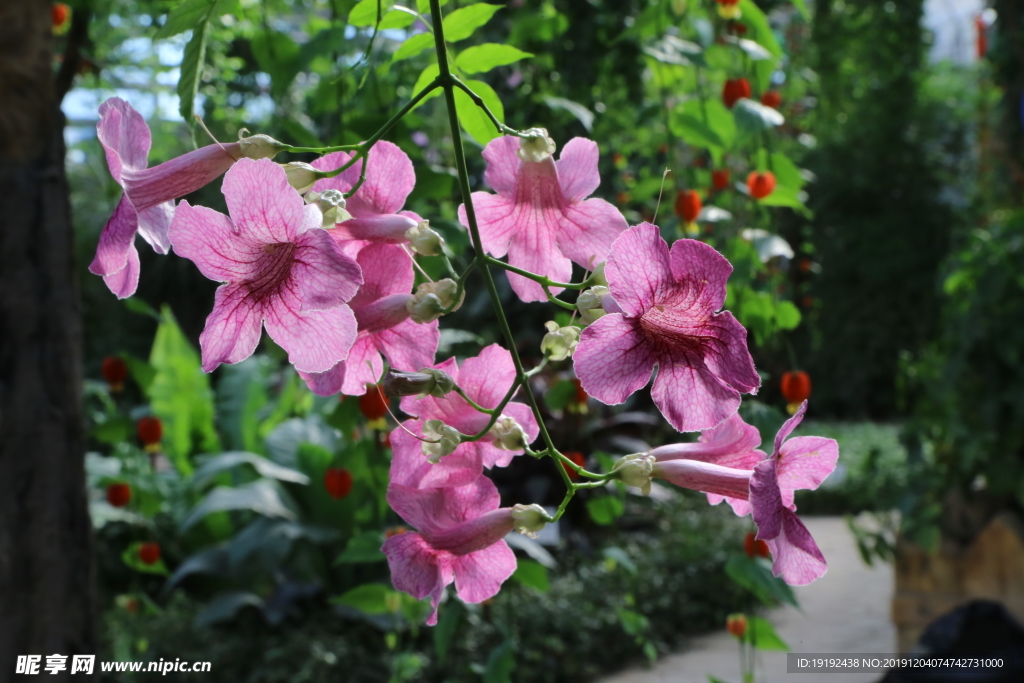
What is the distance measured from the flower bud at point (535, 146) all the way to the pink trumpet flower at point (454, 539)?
0.17 metres

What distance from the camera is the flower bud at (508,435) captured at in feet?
1.45

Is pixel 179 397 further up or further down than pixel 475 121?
further down

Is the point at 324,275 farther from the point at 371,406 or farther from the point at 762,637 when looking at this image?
the point at 762,637

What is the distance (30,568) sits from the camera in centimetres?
132

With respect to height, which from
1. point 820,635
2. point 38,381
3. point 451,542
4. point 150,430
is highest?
point 451,542

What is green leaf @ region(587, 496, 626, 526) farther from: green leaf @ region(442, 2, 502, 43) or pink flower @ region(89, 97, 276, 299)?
pink flower @ region(89, 97, 276, 299)

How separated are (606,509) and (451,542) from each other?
0.92 meters

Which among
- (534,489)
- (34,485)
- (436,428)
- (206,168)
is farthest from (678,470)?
(534,489)

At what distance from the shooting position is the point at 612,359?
381 mm

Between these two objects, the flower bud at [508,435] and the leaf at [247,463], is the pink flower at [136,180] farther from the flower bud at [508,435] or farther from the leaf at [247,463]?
the leaf at [247,463]

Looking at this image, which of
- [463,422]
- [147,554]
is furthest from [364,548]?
[147,554]

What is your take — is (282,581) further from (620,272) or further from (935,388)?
(620,272)

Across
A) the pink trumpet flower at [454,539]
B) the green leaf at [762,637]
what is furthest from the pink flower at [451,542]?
the green leaf at [762,637]

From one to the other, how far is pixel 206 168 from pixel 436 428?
18 centimetres
